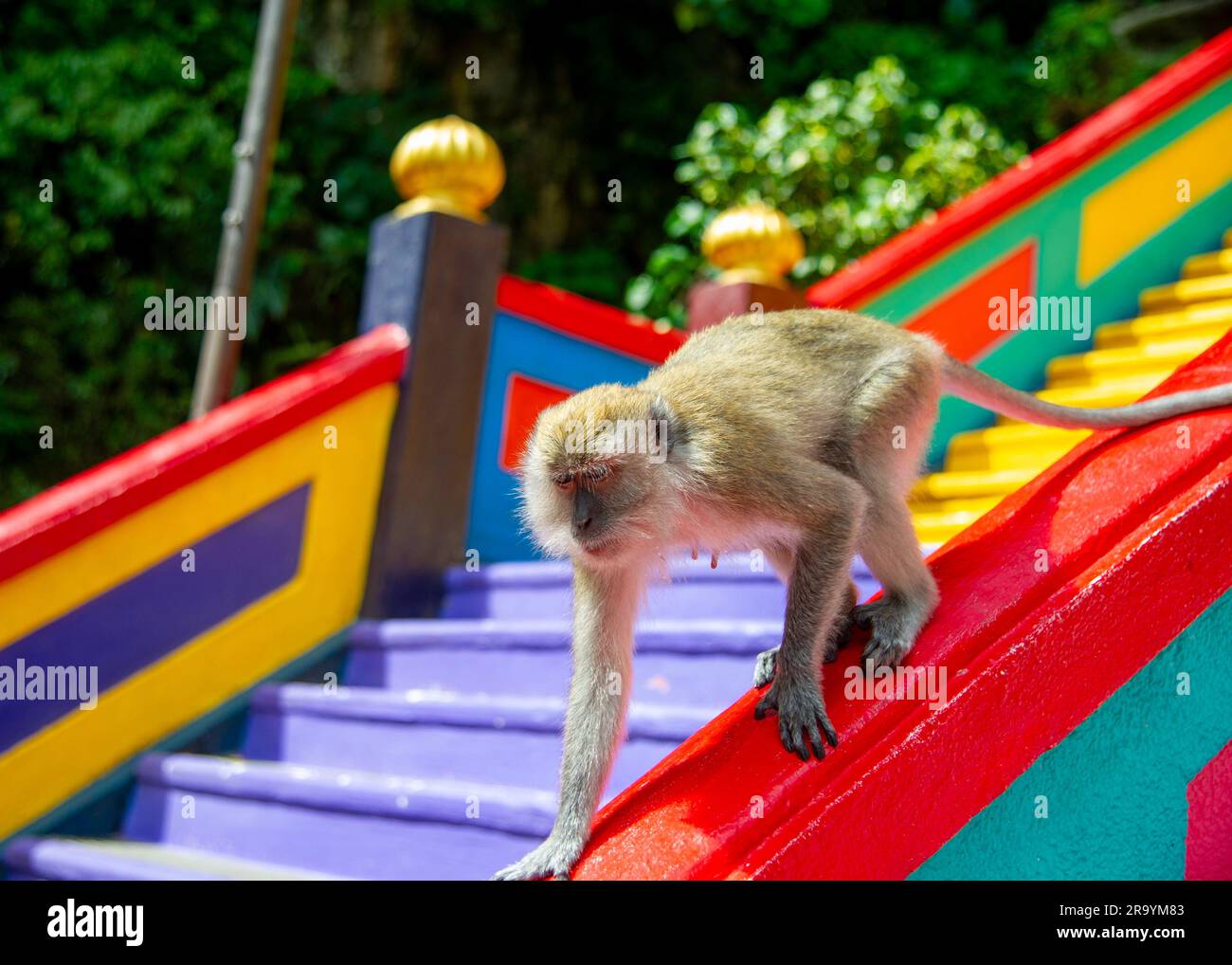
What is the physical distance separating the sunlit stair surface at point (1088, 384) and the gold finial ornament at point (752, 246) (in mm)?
970

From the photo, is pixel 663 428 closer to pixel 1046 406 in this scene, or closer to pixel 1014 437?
pixel 1046 406

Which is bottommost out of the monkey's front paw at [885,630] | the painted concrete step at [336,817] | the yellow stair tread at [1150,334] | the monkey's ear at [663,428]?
the painted concrete step at [336,817]

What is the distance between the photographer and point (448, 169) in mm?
4449

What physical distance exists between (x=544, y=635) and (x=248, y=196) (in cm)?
312

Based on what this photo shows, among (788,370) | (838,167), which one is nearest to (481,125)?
(838,167)

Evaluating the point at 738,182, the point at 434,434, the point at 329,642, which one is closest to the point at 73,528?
the point at 329,642

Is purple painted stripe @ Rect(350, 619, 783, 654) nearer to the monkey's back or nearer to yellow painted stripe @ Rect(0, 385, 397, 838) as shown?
yellow painted stripe @ Rect(0, 385, 397, 838)

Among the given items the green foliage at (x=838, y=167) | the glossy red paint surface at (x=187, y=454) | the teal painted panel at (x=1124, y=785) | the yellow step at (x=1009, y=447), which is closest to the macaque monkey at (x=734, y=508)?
the teal painted panel at (x=1124, y=785)

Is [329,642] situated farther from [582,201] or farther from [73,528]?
[582,201]

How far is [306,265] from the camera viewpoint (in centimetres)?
989

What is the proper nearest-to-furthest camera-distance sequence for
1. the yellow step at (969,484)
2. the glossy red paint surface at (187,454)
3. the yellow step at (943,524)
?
the glossy red paint surface at (187,454) < the yellow step at (943,524) < the yellow step at (969,484)

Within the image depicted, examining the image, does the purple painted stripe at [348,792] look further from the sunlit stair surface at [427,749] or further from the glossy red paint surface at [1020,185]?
the glossy red paint surface at [1020,185]

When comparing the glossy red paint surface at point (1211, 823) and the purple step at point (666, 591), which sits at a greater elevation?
the purple step at point (666, 591)

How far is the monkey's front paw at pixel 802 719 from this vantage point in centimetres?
201
